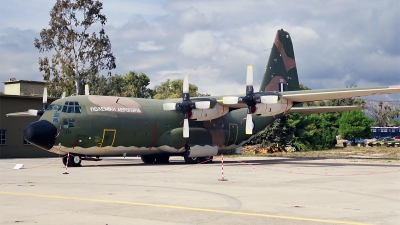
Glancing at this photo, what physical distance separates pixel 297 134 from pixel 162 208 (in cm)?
4065

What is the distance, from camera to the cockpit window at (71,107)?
947 inches

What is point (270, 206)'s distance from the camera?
1079 cm

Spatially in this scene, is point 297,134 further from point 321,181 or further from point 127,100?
point 321,181

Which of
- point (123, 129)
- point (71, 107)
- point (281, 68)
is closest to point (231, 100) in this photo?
point (123, 129)

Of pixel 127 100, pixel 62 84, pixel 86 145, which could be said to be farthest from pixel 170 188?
pixel 62 84

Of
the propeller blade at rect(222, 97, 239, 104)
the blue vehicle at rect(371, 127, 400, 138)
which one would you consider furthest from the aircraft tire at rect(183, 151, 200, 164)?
the blue vehicle at rect(371, 127, 400, 138)

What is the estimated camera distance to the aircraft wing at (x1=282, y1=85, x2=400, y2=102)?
2353cm

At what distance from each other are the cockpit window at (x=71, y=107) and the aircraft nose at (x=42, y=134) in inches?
42.6

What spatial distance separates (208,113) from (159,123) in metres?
2.77

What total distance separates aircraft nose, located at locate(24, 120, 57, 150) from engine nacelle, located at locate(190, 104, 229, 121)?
776 cm

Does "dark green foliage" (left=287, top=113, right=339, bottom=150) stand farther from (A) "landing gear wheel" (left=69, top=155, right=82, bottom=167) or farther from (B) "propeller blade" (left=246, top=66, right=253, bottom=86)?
(A) "landing gear wheel" (left=69, top=155, right=82, bottom=167)

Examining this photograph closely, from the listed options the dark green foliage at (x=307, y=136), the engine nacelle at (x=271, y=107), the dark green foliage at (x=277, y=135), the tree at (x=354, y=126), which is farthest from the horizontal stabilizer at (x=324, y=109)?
the tree at (x=354, y=126)

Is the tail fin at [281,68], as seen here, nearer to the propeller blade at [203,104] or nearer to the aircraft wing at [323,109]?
the aircraft wing at [323,109]

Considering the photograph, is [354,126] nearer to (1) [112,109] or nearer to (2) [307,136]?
(2) [307,136]
